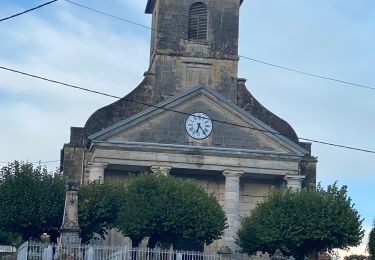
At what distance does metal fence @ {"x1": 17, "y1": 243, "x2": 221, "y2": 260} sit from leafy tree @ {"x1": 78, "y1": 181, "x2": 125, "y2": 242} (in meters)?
5.23

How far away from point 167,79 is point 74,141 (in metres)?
6.19

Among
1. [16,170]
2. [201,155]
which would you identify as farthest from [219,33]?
[16,170]

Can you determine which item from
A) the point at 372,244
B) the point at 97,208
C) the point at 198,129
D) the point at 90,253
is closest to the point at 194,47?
the point at 198,129

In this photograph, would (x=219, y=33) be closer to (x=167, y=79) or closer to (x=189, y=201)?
(x=167, y=79)

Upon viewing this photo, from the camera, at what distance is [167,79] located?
2211 inches

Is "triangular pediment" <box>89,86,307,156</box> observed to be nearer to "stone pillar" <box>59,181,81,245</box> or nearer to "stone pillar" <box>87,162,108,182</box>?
"stone pillar" <box>87,162,108,182</box>

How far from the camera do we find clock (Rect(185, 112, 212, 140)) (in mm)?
51781

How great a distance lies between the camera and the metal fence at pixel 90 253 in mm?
36062

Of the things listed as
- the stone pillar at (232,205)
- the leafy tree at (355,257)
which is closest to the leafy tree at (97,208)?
the stone pillar at (232,205)

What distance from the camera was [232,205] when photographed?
2008 inches

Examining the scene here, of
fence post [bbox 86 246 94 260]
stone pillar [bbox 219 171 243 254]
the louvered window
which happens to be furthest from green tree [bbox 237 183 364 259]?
the louvered window

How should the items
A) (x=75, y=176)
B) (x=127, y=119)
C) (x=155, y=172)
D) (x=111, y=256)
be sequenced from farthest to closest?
(x=75, y=176)
(x=127, y=119)
(x=155, y=172)
(x=111, y=256)

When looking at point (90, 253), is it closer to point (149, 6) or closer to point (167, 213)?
point (167, 213)

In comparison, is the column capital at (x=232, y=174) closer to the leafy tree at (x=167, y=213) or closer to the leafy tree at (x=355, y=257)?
the leafy tree at (x=167, y=213)
